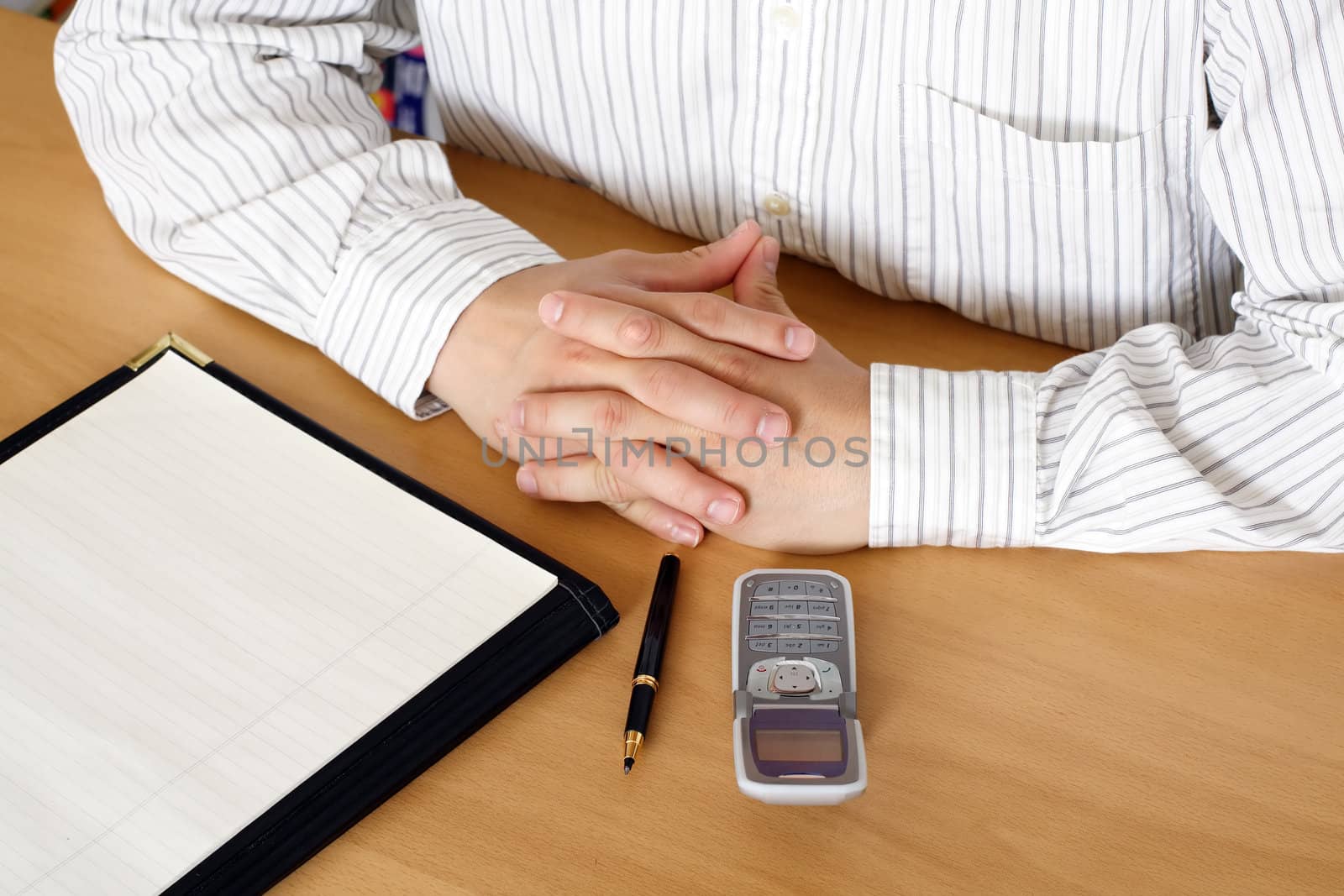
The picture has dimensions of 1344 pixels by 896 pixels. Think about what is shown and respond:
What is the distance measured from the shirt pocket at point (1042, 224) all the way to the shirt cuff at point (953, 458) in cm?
13

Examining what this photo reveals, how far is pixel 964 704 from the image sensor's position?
1.86ft

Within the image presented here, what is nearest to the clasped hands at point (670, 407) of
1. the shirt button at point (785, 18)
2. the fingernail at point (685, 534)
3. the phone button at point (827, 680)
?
the fingernail at point (685, 534)

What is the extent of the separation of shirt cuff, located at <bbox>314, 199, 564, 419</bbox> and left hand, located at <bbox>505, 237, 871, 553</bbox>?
0.30 ft

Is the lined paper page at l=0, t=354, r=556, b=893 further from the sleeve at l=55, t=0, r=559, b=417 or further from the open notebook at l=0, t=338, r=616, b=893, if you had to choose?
the sleeve at l=55, t=0, r=559, b=417

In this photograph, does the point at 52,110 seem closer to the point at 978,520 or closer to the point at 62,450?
the point at 62,450

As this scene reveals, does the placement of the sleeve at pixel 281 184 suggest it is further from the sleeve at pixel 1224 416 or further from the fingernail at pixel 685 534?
the sleeve at pixel 1224 416

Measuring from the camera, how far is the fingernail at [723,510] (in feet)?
2.10

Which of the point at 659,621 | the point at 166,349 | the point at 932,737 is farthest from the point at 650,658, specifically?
the point at 166,349

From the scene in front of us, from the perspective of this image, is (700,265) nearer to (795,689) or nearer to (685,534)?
(685,534)

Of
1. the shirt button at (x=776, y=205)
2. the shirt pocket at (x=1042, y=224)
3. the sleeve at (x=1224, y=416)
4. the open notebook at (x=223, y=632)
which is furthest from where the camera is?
the shirt button at (x=776, y=205)

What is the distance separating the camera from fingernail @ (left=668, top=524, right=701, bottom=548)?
2.13 ft

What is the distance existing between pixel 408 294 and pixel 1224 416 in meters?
0.55

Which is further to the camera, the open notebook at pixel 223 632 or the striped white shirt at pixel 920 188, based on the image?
the striped white shirt at pixel 920 188

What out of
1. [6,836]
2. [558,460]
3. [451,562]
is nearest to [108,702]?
[6,836]
